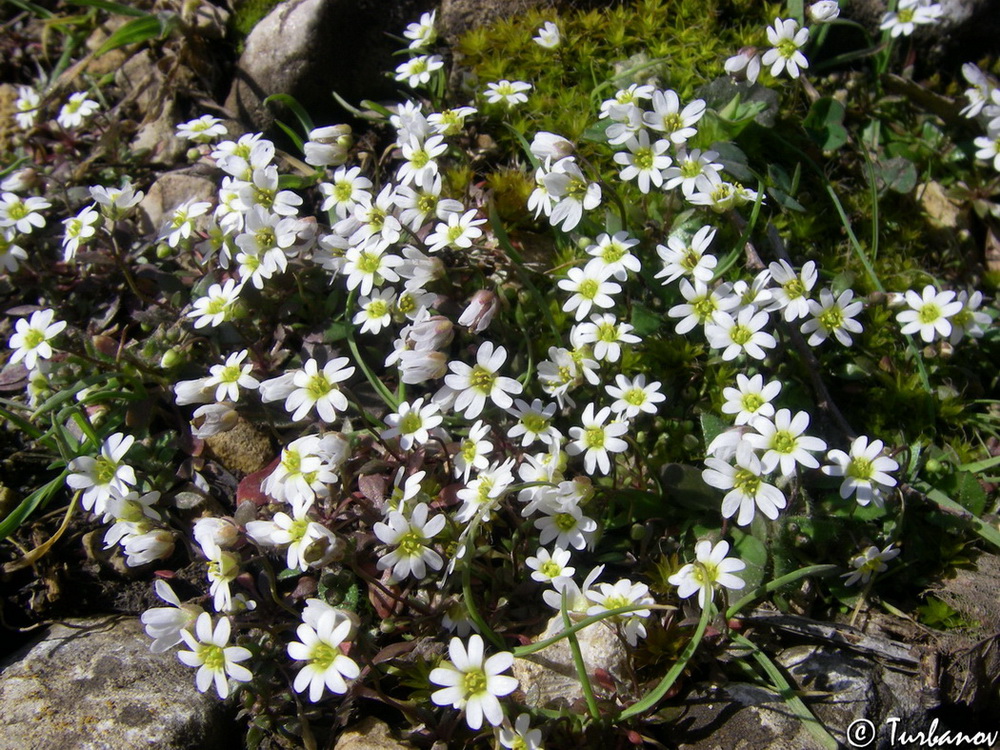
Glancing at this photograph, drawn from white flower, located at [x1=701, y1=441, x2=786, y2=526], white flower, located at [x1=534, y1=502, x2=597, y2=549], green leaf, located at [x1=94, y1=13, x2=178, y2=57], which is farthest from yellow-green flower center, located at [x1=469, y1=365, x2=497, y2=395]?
green leaf, located at [x1=94, y1=13, x2=178, y2=57]

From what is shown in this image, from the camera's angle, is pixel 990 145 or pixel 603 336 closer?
pixel 603 336

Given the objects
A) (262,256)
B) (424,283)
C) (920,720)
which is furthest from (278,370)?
(920,720)

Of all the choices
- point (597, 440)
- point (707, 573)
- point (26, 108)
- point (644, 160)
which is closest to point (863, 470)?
point (707, 573)

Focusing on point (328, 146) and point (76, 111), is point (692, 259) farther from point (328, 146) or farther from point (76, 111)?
point (76, 111)

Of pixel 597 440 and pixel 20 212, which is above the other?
pixel 20 212

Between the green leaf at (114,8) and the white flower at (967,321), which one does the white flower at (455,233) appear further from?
the green leaf at (114,8)

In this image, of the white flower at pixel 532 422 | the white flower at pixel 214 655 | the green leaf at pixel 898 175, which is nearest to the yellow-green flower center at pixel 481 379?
the white flower at pixel 532 422

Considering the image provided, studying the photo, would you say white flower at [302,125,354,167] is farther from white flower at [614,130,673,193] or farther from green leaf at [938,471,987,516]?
green leaf at [938,471,987,516]
